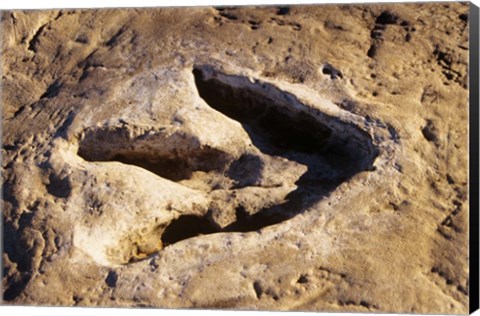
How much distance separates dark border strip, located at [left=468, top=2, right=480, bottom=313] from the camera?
4.03 meters

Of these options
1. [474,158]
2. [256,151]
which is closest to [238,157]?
[256,151]

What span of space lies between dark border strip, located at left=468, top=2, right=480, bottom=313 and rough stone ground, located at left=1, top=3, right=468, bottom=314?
0.17ft

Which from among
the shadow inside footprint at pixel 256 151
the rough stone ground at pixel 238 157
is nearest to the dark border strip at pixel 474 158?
the rough stone ground at pixel 238 157

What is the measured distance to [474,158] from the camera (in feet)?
13.4

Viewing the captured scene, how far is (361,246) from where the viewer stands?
4.18 meters

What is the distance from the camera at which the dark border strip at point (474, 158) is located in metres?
4.03

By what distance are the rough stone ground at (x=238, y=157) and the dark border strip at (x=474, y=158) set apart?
53 millimetres

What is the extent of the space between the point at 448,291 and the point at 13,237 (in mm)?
2322

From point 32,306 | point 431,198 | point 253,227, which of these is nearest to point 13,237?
point 32,306

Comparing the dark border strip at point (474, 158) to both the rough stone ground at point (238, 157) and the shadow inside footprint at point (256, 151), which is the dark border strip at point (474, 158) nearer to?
the rough stone ground at point (238, 157)

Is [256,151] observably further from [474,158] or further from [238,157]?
[474,158]

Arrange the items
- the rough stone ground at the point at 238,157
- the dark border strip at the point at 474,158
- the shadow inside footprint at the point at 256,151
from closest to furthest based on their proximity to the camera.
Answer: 1. the dark border strip at the point at 474,158
2. the rough stone ground at the point at 238,157
3. the shadow inside footprint at the point at 256,151

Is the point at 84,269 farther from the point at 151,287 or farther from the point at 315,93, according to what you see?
the point at 315,93

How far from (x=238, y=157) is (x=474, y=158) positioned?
133 cm
